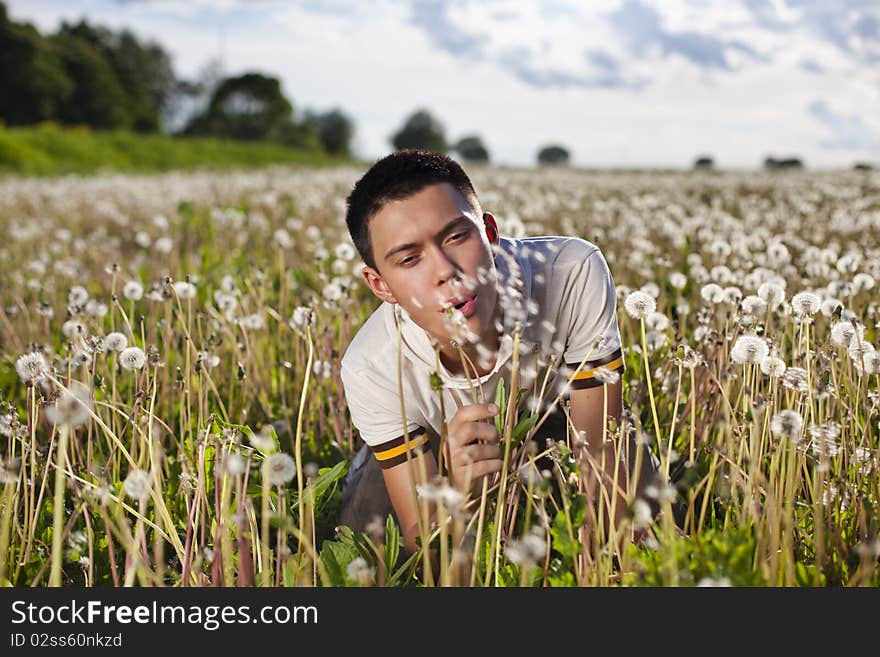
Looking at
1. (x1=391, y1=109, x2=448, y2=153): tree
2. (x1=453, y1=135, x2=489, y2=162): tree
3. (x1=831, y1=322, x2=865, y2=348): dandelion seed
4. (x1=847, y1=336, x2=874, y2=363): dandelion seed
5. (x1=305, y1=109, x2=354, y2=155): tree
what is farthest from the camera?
(x1=305, y1=109, x2=354, y2=155): tree

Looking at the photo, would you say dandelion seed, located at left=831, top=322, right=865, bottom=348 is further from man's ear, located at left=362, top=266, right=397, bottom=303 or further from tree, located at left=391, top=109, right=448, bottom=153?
tree, located at left=391, top=109, right=448, bottom=153

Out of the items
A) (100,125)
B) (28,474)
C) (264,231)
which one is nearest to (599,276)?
(28,474)

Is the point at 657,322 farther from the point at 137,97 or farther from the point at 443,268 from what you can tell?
the point at 137,97

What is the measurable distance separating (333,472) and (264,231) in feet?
21.0

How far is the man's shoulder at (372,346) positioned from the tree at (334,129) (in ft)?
331

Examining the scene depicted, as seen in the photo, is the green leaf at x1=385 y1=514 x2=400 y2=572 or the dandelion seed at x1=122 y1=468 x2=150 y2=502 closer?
the dandelion seed at x1=122 y1=468 x2=150 y2=502

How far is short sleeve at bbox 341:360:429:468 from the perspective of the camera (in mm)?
2594

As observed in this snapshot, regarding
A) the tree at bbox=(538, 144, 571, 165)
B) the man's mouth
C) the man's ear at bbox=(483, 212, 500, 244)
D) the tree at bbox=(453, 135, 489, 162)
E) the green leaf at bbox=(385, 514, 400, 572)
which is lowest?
the green leaf at bbox=(385, 514, 400, 572)

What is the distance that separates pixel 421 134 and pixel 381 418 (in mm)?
95169

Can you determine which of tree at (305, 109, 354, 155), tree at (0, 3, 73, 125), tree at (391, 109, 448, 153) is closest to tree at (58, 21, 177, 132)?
tree at (0, 3, 73, 125)

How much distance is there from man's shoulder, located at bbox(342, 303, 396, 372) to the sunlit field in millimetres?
204

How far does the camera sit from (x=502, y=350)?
261 cm

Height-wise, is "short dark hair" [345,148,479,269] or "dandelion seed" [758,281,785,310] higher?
"short dark hair" [345,148,479,269]

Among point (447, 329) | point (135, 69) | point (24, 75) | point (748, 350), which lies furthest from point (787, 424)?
point (135, 69)
